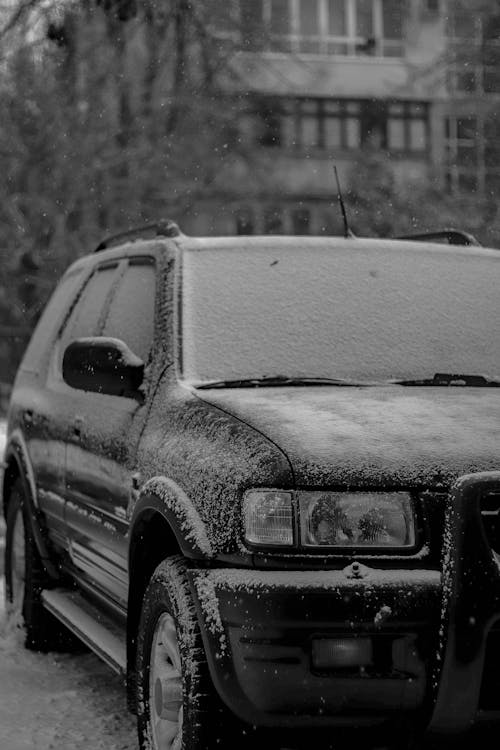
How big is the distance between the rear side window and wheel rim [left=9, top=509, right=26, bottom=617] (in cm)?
79

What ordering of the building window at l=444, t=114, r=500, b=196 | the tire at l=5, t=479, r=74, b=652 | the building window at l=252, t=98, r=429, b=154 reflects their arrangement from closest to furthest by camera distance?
the tire at l=5, t=479, r=74, b=652
the building window at l=444, t=114, r=500, b=196
the building window at l=252, t=98, r=429, b=154

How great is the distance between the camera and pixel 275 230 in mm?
44250

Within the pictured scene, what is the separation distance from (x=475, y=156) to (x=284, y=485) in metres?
33.9

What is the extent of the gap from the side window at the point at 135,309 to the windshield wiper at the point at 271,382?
1.74ft

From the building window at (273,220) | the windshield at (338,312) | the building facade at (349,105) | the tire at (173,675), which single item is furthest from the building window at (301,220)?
the tire at (173,675)

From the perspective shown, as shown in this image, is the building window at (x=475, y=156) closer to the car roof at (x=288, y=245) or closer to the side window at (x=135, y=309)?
the car roof at (x=288, y=245)

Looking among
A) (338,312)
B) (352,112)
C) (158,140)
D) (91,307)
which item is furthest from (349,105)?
(338,312)

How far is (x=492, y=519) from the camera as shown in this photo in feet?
11.3

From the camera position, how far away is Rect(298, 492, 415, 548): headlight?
138 inches

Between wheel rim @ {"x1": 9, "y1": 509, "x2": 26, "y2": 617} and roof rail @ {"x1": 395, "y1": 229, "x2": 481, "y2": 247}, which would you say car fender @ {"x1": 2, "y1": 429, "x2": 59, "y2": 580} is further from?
roof rail @ {"x1": 395, "y1": 229, "x2": 481, "y2": 247}

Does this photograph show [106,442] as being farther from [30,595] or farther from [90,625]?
[30,595]

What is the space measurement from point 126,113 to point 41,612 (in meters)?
26.4

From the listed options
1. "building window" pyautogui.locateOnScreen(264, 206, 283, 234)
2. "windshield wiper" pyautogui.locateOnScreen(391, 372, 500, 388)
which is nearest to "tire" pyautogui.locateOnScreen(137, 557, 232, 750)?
"windshield wiper" pyautogui.locateOnScreen(391, 372, 500, 388)

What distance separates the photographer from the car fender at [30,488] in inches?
244
